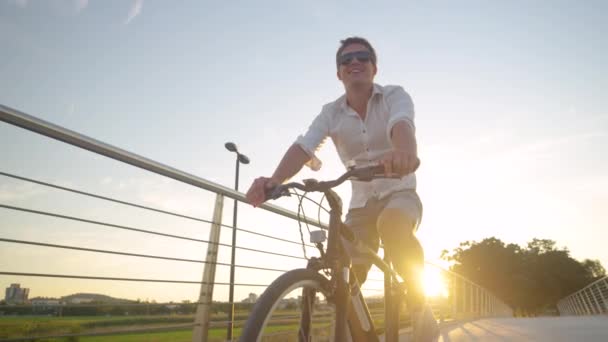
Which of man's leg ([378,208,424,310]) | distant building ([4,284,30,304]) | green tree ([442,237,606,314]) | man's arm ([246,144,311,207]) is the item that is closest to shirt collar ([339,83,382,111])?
man's arm ([246,144,311,207])

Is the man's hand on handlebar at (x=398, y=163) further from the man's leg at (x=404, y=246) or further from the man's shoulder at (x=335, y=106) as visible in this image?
the man's shoulder at (x=335, y=106)

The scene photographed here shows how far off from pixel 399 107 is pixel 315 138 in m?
0.55

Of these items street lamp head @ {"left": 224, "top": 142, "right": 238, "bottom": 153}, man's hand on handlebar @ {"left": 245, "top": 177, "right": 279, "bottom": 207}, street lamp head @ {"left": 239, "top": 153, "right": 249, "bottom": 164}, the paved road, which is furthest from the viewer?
street lamp head @ {"left": 239, "top": 153, "right": 249, "bottom": 164}

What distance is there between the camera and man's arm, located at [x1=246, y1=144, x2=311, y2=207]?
6.09 ft

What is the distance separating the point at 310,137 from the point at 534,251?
279 ft

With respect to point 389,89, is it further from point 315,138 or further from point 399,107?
point 315,138

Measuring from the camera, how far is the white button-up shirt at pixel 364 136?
7.73 feet

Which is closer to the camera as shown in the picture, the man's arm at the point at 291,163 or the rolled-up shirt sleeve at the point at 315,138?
the man's arm at the point at 291,163

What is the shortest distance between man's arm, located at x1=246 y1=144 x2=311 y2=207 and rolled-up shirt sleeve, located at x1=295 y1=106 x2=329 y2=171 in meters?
Answer: 0.03

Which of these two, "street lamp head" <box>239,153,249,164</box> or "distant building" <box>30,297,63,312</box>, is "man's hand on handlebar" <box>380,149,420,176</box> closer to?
"distant building" <box>30,297,63,312</box>

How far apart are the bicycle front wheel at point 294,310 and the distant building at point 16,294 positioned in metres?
1.46

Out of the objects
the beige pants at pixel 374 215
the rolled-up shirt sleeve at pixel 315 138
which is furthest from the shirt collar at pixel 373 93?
the beige pants at pixel 374 215

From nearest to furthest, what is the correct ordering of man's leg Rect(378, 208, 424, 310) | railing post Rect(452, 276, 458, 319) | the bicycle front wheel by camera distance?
the bicycle front wheel < man's leg Rect(378, 208, 424, 310) < railing post Rect(452, 276, 458, 319)

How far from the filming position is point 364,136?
2406 mm
